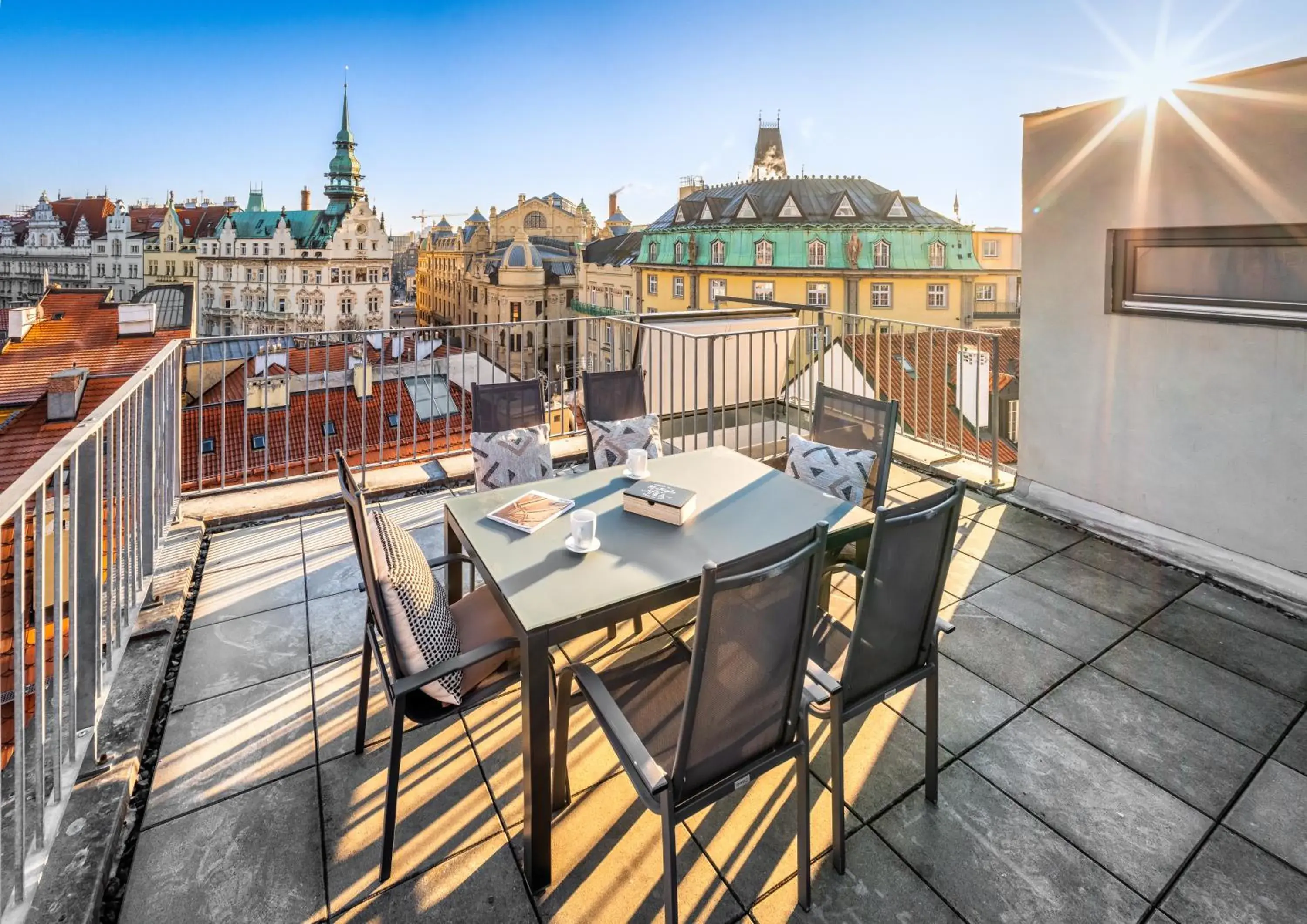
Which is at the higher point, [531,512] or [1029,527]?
[531,512]

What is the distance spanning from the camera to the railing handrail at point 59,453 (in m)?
1.30

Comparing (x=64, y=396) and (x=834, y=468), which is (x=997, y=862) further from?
(x=64, y=396)

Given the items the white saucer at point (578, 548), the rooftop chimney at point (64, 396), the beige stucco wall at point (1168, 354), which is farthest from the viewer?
the rooftop chimney at point (64, 396)

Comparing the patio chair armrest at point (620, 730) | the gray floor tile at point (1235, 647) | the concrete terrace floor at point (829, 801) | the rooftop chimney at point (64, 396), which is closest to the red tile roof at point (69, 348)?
the rooftop chimney at point (64, 396)

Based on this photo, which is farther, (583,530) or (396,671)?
(583,530)

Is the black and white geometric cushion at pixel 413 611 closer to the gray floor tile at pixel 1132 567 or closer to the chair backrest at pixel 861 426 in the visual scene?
the chair backrest at pixel 861 426

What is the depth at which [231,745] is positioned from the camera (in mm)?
2023

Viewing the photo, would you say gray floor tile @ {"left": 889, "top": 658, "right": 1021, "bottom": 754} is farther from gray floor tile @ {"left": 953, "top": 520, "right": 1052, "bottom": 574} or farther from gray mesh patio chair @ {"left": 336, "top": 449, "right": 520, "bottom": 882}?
gray mesh patio chair @ {"left": 336, "top": 449, "right": 520, "bottom": 882}

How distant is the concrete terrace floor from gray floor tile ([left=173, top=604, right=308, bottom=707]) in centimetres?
1

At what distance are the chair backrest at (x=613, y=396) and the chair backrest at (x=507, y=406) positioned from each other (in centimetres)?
27

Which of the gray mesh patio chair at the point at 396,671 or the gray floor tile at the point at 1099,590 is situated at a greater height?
the gray mesh patio chair at the point at 396,671

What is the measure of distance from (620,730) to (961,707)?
4.66ft

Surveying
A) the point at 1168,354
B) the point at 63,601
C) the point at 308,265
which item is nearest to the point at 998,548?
the point at 1168,354

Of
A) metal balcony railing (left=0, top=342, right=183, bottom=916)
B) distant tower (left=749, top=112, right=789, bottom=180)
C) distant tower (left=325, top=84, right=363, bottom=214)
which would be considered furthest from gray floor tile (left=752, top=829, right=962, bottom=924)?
distant tower (left=325, top=84, right=363, bottom=214)
